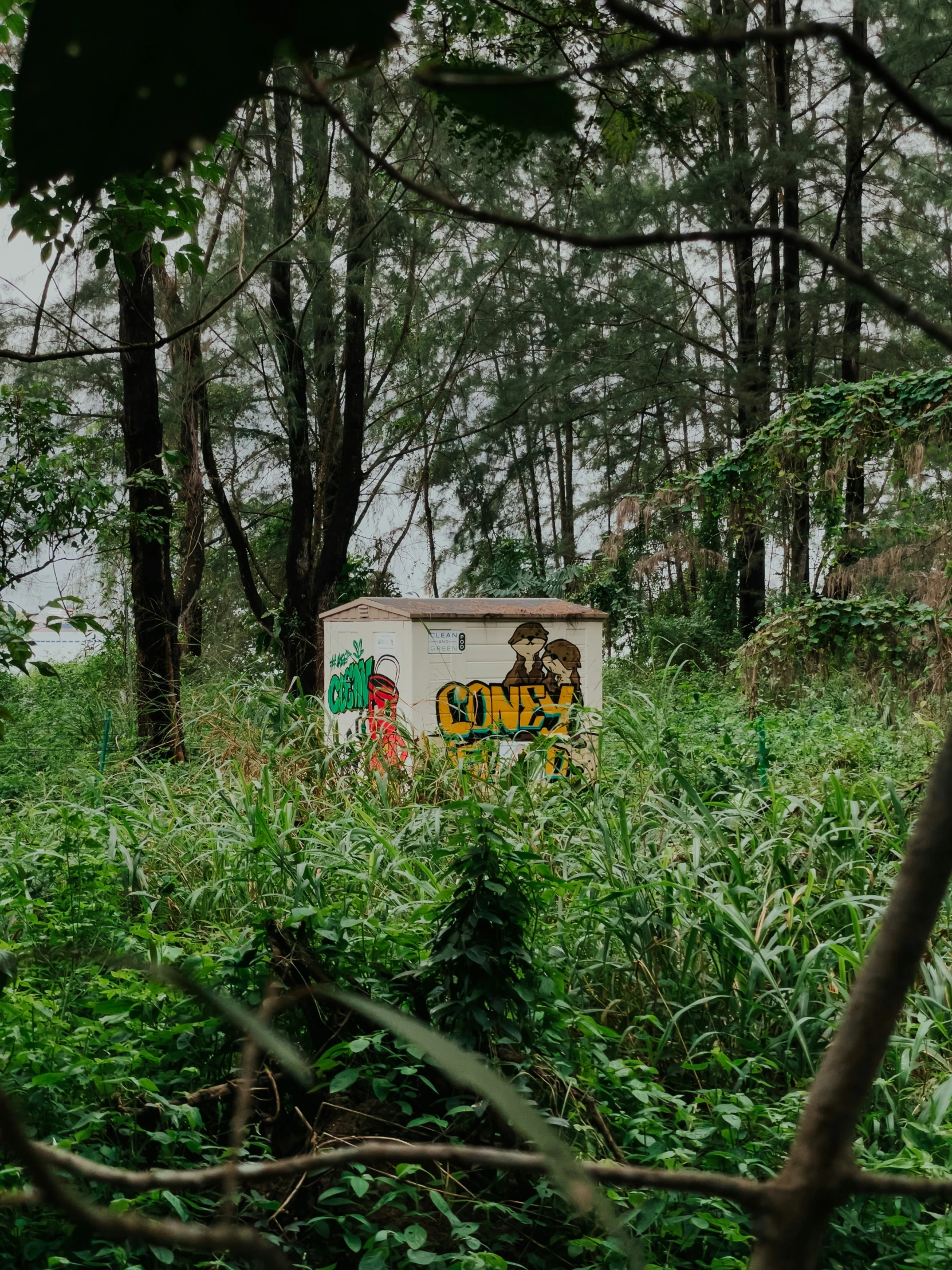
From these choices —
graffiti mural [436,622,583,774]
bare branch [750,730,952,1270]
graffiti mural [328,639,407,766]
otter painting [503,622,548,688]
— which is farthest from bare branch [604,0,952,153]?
otter painting [503,622,548,688]

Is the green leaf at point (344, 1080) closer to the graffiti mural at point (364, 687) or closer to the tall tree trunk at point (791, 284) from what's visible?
the graffiti mural at point (364, 687)

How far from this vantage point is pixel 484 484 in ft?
55.9

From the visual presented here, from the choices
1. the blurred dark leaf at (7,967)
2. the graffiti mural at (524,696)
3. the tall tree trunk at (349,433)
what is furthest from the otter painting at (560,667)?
the blurred dark leaf at (7,967)

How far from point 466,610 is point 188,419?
5933 mm

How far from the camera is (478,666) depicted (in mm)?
6902

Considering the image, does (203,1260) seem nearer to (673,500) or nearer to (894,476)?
(894,476)

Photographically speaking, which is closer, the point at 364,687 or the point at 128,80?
the point at 128,80

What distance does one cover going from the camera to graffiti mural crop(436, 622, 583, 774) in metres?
6.78

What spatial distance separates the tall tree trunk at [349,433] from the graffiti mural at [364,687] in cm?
278

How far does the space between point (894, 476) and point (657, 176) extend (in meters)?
9.02

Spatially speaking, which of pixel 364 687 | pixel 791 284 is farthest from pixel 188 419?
pixel 791 284

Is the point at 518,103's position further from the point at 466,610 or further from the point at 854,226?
the point at 854,226

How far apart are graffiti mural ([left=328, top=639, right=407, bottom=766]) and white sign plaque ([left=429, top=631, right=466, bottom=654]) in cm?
28

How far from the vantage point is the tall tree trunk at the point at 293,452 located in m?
10.7
